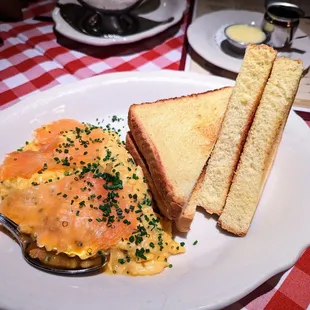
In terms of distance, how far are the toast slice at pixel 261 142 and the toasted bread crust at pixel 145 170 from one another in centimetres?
21

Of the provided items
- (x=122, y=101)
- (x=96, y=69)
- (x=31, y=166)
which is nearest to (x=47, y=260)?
(x=31, y=166)

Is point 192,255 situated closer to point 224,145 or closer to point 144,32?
point 224,145

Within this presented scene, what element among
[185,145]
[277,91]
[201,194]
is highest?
[277,91]

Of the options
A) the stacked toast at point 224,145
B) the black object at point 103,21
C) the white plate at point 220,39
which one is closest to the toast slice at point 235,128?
the stacked toast at point 224,145

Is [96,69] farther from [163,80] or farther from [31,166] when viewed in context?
[31,166]

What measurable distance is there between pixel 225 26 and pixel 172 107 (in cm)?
124

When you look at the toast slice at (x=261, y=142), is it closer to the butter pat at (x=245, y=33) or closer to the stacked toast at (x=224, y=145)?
the stacked toast at (x=224, y=145)

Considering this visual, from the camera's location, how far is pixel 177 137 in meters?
1.51

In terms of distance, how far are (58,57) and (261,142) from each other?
4.79ft

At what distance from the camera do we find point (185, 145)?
4.86ft

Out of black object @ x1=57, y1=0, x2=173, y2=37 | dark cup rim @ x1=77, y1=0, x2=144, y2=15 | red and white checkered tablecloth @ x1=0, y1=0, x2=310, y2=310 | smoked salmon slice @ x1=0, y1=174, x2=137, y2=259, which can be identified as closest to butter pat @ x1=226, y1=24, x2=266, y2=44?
red and white checkered tablecloth @ x1=0, y1=0, x2=310, y2=310

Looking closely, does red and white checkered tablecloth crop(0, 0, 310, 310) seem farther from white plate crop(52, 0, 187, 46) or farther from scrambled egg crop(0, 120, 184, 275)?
scrambled egg crop(0, 120, 184, 275)

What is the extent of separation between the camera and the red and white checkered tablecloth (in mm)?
2188

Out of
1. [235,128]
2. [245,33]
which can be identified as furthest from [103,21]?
[235,128]
